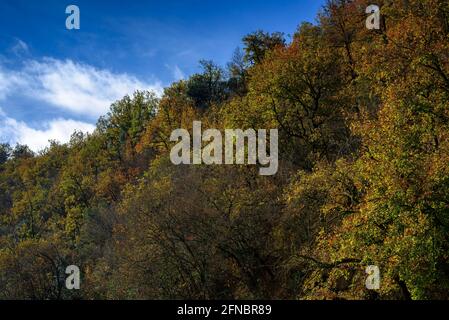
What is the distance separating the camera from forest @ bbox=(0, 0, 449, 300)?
59.1ft

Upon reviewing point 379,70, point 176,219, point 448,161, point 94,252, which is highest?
point 379,70

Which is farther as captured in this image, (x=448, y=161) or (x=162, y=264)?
(x=162, y=264)

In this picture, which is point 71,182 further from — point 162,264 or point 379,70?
point 379,70

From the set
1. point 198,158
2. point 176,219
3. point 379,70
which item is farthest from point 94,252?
point 379,70

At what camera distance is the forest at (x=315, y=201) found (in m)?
18.0

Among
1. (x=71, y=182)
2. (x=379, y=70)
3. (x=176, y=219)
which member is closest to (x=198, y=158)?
(x=176, y=219)

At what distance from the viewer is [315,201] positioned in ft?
82.1

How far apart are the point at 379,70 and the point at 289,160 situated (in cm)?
905
